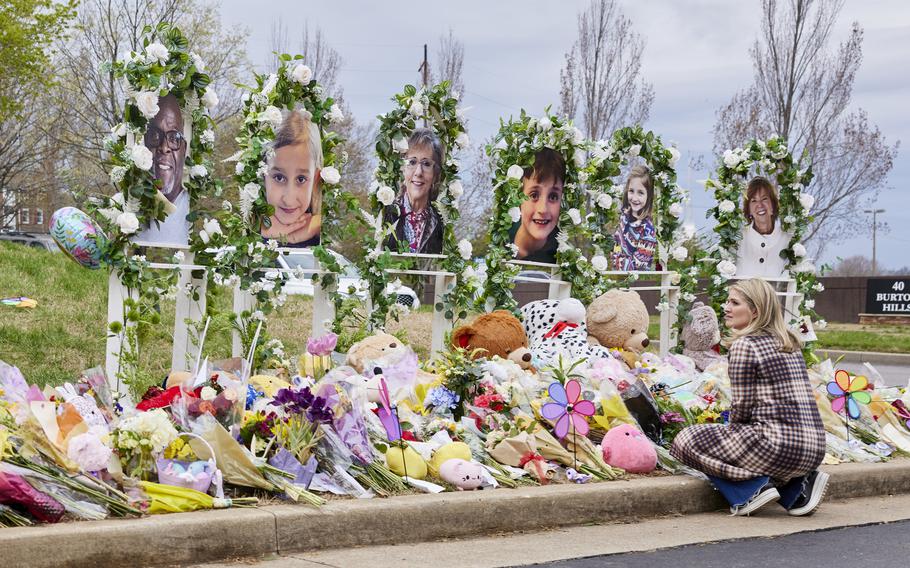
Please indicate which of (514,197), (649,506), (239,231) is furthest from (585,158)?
(649,506)

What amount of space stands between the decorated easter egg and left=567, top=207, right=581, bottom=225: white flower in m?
4.54

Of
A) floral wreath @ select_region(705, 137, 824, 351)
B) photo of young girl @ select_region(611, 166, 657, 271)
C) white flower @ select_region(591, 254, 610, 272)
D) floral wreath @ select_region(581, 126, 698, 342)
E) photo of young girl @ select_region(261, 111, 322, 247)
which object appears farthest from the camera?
floral wreath @ select_region(705, 137, 824, 351)

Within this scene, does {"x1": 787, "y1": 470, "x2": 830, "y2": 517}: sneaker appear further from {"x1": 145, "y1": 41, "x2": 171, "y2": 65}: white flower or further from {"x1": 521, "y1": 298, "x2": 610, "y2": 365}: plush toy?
{"x1": 145, "y1": 41, "x2": 171, "y2": 65}: white flower

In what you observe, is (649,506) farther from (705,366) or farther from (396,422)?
(705,366)

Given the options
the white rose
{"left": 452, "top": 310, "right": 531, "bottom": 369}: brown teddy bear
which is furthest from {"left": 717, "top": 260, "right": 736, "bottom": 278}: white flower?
{"left": 452, "top": 310, "right": 531, "bottom": 369}: brown teddy bear

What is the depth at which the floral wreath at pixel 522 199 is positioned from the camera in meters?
9.84

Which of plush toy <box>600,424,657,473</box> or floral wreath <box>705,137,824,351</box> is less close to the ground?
floral wreath <box>705,137,824,351</box>

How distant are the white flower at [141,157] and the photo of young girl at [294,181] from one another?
42.3 inches

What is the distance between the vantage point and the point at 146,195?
763 cm

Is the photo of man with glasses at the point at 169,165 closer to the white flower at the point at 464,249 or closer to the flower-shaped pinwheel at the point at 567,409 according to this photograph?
the white flower at the point at 464,249

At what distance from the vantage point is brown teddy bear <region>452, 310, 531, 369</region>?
26.7 ft

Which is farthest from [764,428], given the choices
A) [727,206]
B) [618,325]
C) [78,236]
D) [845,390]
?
[727,206]

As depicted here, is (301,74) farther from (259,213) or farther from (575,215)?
(575,215)

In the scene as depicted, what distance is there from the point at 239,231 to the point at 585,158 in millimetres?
3707
